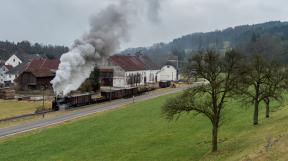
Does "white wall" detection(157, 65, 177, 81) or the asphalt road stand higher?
"white wall" detection(157, 65, 177, 81)

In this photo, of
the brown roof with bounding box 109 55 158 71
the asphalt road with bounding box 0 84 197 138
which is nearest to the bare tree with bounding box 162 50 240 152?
the asphalt road with bounding box 0 84 197 138

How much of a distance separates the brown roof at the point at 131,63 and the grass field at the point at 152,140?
200ft

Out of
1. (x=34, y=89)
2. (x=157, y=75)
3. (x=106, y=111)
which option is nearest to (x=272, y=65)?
(x=106, y=111)

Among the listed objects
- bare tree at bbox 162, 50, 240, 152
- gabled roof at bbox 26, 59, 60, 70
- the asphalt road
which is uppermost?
gabled roof at bbox 26, 59, 60, 70

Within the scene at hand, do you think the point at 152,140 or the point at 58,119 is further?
the point at 58,119

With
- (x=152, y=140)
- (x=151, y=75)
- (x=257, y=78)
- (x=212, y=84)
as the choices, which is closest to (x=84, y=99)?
(x=152, y=140)

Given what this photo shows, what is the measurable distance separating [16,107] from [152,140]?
4430 centimetres

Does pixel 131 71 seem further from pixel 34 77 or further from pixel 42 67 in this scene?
pixel 34 77

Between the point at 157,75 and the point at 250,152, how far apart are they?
392 ft

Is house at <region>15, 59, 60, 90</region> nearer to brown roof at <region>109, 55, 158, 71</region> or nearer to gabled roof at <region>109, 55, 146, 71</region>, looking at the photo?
gabled roof at <region>109, 55, 146, 71</region>

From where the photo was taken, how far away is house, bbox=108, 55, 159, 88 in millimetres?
121188

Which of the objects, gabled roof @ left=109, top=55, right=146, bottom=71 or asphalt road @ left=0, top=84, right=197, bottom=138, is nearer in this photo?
asphalt road @ left=0, top=84, right=197, bottom=138

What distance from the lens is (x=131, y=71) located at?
4892 inches

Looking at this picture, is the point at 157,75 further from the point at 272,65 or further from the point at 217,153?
the point at 217,153
